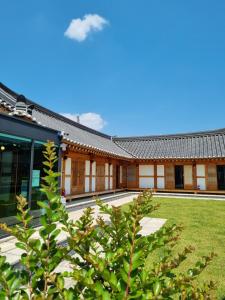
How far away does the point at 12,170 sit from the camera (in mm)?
6965

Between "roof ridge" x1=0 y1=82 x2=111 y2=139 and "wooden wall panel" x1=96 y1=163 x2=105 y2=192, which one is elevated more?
"roof ridge" x1=0 y1=82 x2=111 y2=139

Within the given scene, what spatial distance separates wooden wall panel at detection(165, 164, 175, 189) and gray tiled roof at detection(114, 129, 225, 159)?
2.86 ft

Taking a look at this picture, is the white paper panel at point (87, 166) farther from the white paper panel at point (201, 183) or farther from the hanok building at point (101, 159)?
the white paper panel at point (201, 183)

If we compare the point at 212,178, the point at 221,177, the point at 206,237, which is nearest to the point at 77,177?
the point at 206,237

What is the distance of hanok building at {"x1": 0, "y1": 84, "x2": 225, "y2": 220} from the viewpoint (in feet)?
19.1

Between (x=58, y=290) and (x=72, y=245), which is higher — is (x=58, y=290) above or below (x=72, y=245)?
below

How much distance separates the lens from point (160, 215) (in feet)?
27.2

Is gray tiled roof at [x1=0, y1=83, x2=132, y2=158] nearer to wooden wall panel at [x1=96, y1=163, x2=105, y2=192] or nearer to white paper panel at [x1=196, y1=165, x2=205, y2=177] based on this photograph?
wooden wall panel at [x1=96, y1=163, x2=105, y2=192]

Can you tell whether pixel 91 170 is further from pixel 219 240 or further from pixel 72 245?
pixel 72 245

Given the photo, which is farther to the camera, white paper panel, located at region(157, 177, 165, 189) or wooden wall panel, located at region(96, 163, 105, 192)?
white paper panel, located at region(157, 177, 165, 189)

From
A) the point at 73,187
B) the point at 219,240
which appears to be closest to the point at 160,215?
the point at 219,240

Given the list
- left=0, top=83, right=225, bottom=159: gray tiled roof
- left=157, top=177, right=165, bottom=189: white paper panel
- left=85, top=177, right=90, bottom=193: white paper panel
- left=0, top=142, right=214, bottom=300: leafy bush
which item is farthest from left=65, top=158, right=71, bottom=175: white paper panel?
left=0, top=142, right=214, bottom=300: leafy bush

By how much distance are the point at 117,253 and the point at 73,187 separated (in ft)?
32.2

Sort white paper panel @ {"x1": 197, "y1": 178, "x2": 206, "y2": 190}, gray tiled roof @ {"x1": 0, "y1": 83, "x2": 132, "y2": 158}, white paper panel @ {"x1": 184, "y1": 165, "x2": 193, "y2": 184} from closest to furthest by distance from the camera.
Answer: gray tiled roof @ {"x1": 0, "y1": 83, "x2": 132, "y2": 158}
white paper panel @ {"x1": 197, "y1": 178, "x2": 206, "y2": 190}
white paper panel @ {"x1": 184, "y1": 165, "x2": 193, "y2": 184}
